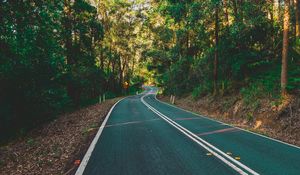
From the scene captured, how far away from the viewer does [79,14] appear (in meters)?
26.0

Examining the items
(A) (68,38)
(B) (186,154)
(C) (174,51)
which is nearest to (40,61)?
(A) (68,38)

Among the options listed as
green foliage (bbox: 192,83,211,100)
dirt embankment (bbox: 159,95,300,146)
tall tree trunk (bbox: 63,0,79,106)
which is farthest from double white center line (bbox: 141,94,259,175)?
tall tree trunk (bbox: 63,0,79,106)

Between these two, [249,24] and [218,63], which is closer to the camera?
[249,24]

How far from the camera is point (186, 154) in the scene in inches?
287

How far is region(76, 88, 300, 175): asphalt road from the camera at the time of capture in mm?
5973

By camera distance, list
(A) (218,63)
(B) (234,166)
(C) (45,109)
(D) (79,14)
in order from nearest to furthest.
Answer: (B) (234,166) → (C) (45,109) → (A) (218,63) → (D) (79,14)

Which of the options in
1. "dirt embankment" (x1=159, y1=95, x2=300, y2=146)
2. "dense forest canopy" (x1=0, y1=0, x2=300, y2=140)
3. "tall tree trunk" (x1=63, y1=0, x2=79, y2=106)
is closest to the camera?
"dense forest canopy" (x1=0, y1=0, x2=300, y2=140)

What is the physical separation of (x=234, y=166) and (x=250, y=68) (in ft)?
47.9

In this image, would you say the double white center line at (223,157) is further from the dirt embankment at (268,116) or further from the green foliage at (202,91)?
the green foliage at (202,91)

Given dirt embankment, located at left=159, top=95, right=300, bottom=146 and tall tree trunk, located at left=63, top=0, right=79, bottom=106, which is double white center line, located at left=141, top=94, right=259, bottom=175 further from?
tall tree trunk, located at left=63, top=0, right=79, bottom=106

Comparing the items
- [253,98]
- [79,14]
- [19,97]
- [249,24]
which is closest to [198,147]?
[253,98]

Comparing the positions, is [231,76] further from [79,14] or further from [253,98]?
[79,14]

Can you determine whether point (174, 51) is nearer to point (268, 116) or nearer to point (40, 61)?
point (40, 61)

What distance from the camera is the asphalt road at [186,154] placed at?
597 cm
